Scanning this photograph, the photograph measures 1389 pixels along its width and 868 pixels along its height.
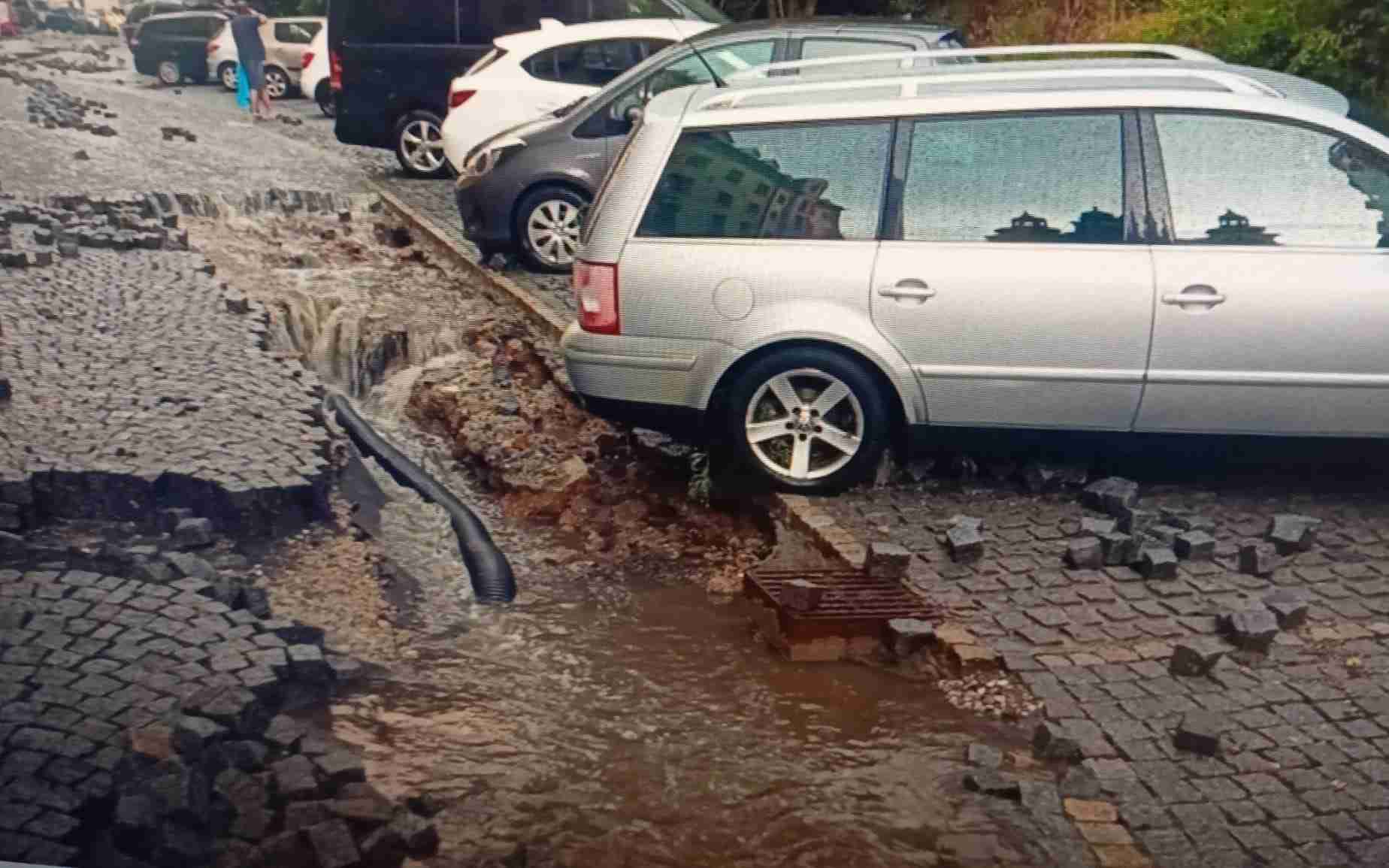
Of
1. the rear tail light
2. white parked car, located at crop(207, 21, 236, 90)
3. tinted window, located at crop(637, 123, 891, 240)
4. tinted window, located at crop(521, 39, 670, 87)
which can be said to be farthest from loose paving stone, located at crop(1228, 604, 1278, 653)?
tinted window, located at crop(521, 39, 670, 87)

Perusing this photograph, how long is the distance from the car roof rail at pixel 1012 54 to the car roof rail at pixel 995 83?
0.59 ft

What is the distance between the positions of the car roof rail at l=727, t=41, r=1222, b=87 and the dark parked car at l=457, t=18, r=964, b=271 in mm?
2047

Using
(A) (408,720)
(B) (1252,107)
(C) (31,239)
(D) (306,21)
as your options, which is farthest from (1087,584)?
(D) (306,21)

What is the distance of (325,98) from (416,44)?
2909 mm

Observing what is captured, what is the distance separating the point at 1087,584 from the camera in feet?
15.0

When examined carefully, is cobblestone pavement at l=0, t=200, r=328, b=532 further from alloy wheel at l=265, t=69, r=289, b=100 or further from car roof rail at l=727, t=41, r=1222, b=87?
alloy wheel at l=265, t=69, r=289, b=100

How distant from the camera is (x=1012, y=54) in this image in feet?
20.1

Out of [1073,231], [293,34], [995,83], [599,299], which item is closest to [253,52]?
[293,34]

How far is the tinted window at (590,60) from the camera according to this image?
920 cm

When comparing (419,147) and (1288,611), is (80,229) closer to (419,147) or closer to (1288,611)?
(1288,611)

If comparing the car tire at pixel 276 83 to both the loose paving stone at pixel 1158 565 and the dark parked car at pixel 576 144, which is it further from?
the loose paving stone at pixel 1158 565

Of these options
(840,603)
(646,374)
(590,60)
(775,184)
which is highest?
(590,60)

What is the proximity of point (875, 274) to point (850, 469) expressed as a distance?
0.72 metres

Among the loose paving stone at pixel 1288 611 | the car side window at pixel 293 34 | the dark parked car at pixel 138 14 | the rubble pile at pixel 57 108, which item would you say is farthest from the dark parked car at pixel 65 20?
the loose paving stone at pixel 1288 611
